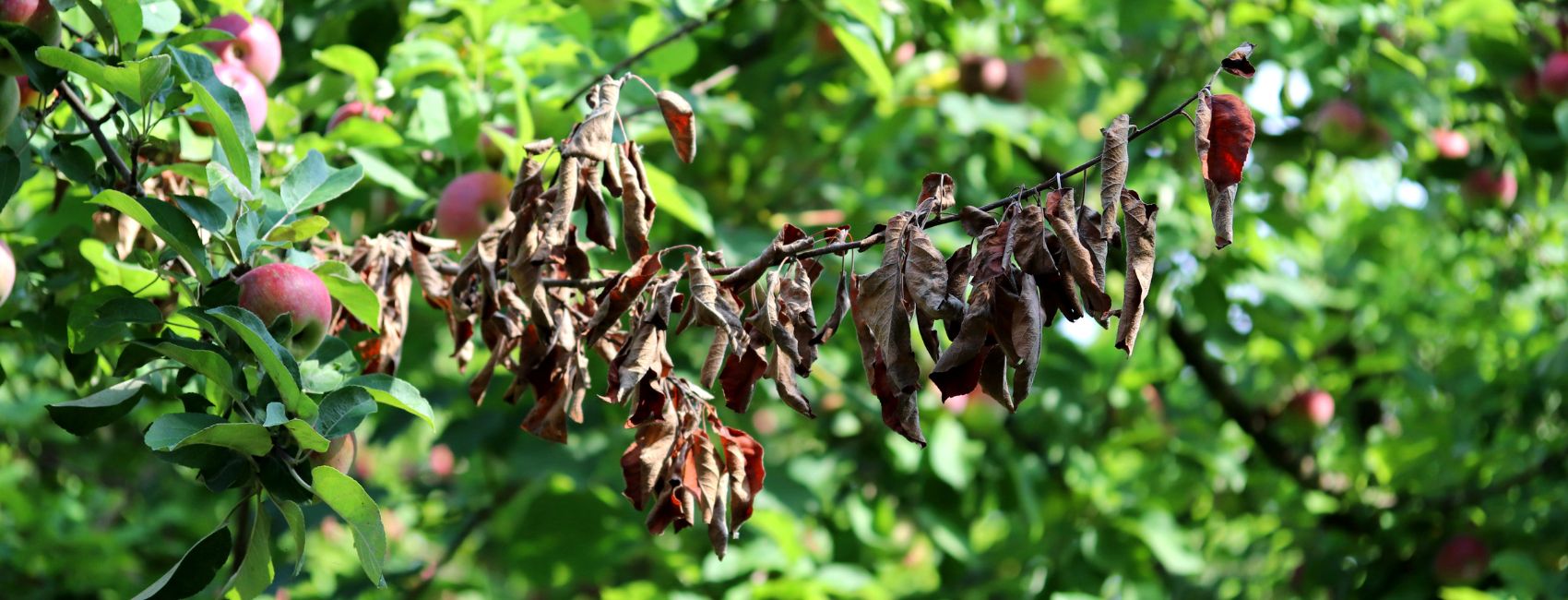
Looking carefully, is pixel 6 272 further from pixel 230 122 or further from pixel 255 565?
pixel 255 565

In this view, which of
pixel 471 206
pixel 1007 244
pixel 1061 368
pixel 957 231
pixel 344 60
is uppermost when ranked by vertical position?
pixel 1007 244

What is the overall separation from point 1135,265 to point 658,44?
1.15 metres

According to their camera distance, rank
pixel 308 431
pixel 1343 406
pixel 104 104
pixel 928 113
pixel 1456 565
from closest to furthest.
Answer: pixel 308 431 → pixel 104 104 → pixel 1456 565 → pixel 928 113 → pixel 1343 406

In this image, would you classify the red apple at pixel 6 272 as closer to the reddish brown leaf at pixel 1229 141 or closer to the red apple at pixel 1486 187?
the reddish brown leaf at pixel 1229 141

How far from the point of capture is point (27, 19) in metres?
1.20

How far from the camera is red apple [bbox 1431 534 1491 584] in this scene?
284 cm

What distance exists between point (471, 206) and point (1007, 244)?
3.17ft

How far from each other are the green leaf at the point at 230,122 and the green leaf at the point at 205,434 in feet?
0.79

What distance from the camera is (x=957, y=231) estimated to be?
2.96 m

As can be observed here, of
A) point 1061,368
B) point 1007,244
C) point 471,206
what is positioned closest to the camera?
point 1007,244

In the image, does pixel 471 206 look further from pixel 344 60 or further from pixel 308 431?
pixel 308 431

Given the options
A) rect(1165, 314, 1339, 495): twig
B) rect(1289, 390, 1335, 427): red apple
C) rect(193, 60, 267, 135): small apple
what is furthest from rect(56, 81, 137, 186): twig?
rect(1289, 390, 1335, 427): red apple

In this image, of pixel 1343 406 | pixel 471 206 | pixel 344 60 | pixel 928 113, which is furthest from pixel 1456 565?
pixel 344 60

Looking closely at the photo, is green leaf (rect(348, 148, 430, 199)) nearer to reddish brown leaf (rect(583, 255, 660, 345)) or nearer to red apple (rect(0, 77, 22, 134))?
red apple (rect(0, 77, 22, 134))
